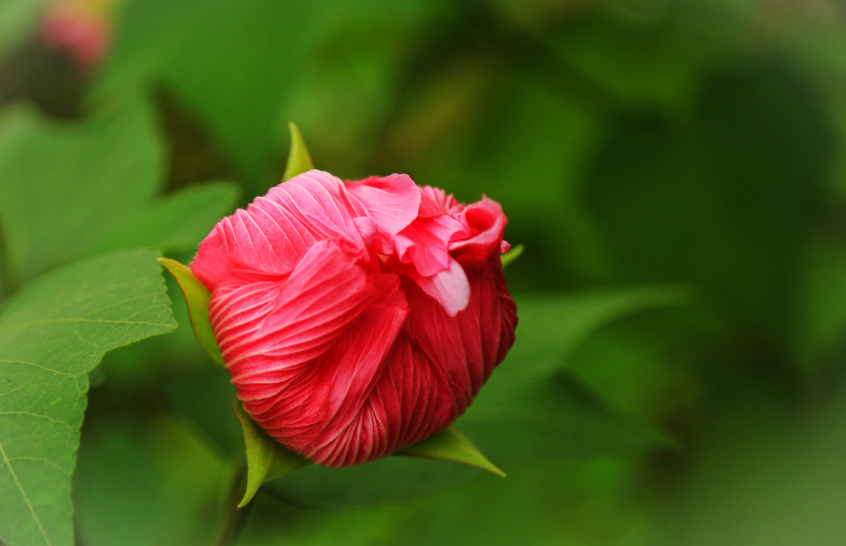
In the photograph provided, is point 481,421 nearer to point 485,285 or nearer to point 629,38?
point 485,285

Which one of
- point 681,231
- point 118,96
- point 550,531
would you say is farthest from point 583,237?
point 118,96

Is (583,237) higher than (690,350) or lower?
higher

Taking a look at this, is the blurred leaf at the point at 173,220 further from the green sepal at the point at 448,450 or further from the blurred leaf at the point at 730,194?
the blurred leaf at the point at 730,194

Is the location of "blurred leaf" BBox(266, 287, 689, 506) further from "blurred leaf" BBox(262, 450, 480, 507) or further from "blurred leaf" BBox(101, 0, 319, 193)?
"blurred leaf" BBox(101, 0, 319, 193)

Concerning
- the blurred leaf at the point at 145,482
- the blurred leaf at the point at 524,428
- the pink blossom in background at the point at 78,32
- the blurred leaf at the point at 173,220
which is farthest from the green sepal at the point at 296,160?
the pink blossom in background at the point at 78,32

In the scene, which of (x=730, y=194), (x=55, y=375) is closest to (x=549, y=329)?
(x=55, y=375)

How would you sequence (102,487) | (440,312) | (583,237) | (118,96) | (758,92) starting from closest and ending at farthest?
(440,312) < (102,487) < (118,96) < (758,92) < (583,237)
